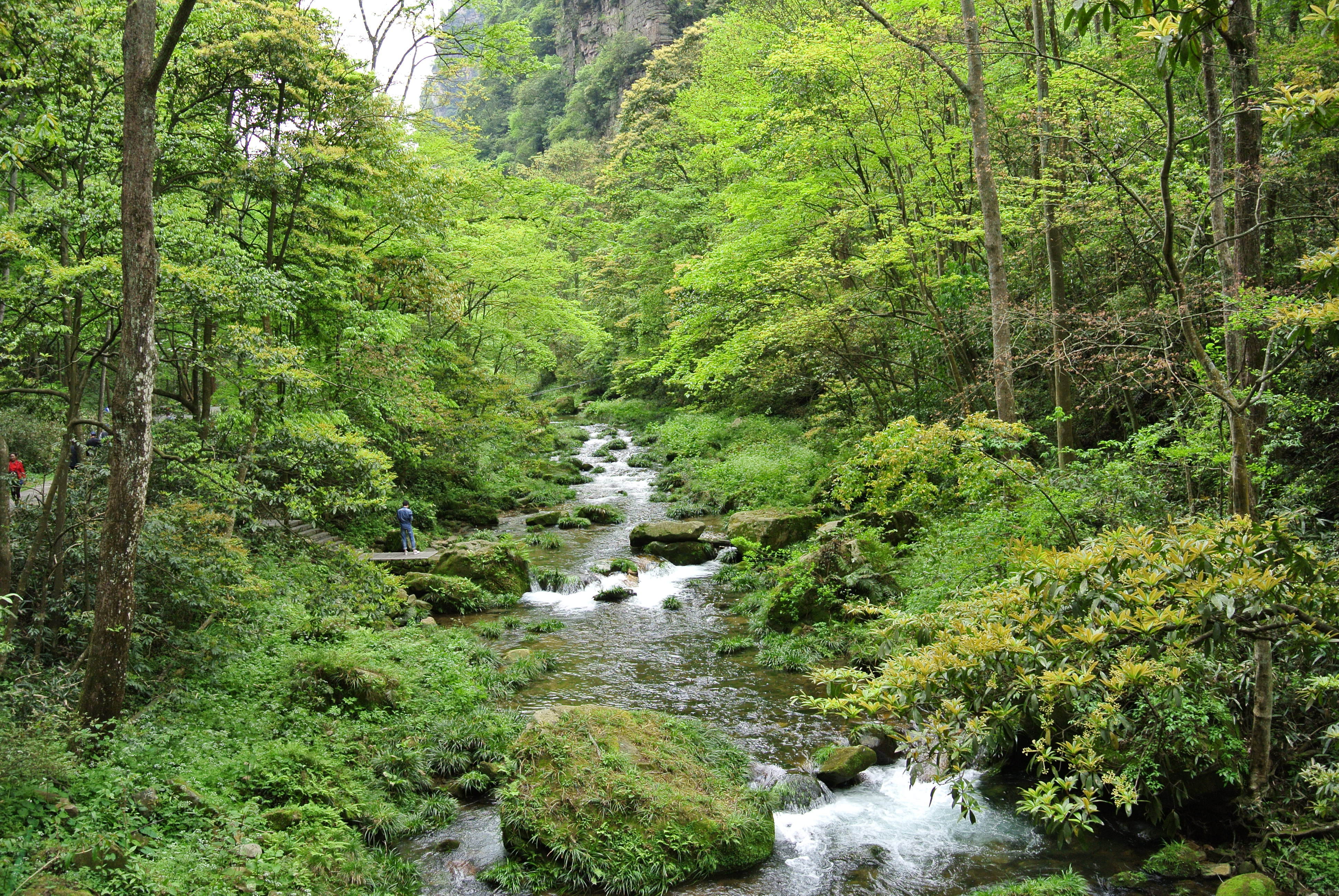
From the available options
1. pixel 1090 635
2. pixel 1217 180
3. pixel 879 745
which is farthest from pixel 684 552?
pixel 1090 635

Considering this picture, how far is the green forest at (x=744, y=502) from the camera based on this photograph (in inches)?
200

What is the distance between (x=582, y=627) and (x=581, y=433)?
21049mm

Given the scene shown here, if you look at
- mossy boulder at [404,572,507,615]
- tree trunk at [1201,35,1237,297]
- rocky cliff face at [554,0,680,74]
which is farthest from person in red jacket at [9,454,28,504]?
rocky cliff face at [554,0,680,74]

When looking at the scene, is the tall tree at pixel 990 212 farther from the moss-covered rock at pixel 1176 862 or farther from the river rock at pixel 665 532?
the river rock at pixel 665 532

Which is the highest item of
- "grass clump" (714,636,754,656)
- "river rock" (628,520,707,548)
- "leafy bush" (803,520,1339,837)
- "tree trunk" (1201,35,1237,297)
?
"tree trunk" (1201,35,1237,297)

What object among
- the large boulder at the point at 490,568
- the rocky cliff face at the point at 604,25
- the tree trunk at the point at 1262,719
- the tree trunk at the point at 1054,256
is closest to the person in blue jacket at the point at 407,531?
the large boulder at the point at 490,568

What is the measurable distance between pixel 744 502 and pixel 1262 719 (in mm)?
14055

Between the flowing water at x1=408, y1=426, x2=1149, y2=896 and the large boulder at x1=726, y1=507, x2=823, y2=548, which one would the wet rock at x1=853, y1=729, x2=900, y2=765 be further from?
the large boulder at x1=726, y1=507, x2=823, y2=548

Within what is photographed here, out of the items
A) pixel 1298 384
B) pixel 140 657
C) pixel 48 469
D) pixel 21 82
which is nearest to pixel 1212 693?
pixel 1298 384

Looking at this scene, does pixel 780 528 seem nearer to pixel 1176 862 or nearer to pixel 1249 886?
pixel 1176 862

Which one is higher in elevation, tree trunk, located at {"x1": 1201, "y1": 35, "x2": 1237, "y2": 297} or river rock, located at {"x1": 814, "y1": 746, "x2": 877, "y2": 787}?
tree trunk, located at {"x1": 1201, "y1": 35, "x2": 1237, "y2": 297}

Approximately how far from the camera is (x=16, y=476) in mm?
8438

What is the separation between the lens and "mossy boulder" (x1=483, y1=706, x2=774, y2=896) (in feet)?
20.9

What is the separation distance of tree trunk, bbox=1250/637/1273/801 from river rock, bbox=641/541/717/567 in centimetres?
1114
